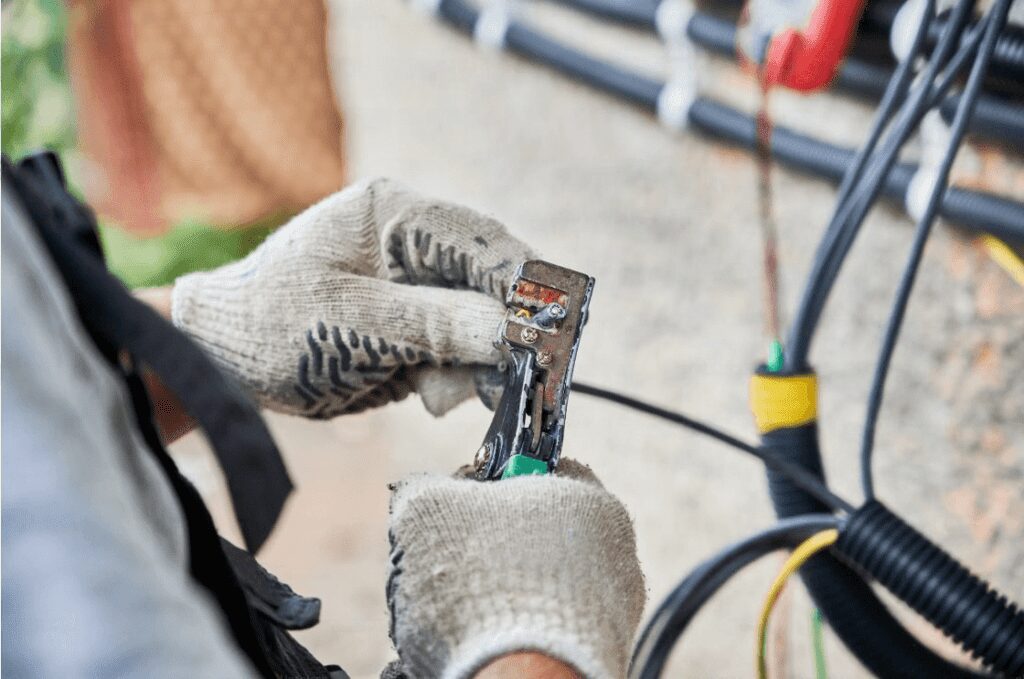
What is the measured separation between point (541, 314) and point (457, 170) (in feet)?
4.04

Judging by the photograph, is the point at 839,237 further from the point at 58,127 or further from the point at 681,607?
the point at 58,127

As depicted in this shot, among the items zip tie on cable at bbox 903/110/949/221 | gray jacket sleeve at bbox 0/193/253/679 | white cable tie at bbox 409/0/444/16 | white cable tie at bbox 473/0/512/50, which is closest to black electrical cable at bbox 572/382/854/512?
zip tie on cable at bbox 903/110/949/221

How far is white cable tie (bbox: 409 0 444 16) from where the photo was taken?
1566 mm

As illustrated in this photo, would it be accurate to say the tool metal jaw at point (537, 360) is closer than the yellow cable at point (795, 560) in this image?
Yes

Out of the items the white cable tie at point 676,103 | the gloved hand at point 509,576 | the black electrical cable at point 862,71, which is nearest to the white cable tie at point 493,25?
the black electrical cable at point 862,71

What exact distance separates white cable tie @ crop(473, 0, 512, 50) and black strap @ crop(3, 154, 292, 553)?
1.13 m

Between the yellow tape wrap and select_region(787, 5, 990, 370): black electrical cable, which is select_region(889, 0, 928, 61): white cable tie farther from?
the yellow tape wrap

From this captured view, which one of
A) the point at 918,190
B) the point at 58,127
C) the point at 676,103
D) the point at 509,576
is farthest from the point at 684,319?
the point at 58,127

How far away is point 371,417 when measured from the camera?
7.80ft

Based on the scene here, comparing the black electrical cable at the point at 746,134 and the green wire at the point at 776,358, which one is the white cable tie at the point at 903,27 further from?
the green wire at the point at 776,358

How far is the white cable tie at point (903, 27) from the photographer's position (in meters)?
0.75

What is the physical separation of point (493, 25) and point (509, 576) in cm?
116

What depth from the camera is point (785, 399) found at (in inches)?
27.2

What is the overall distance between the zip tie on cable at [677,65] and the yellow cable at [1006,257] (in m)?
0.40
